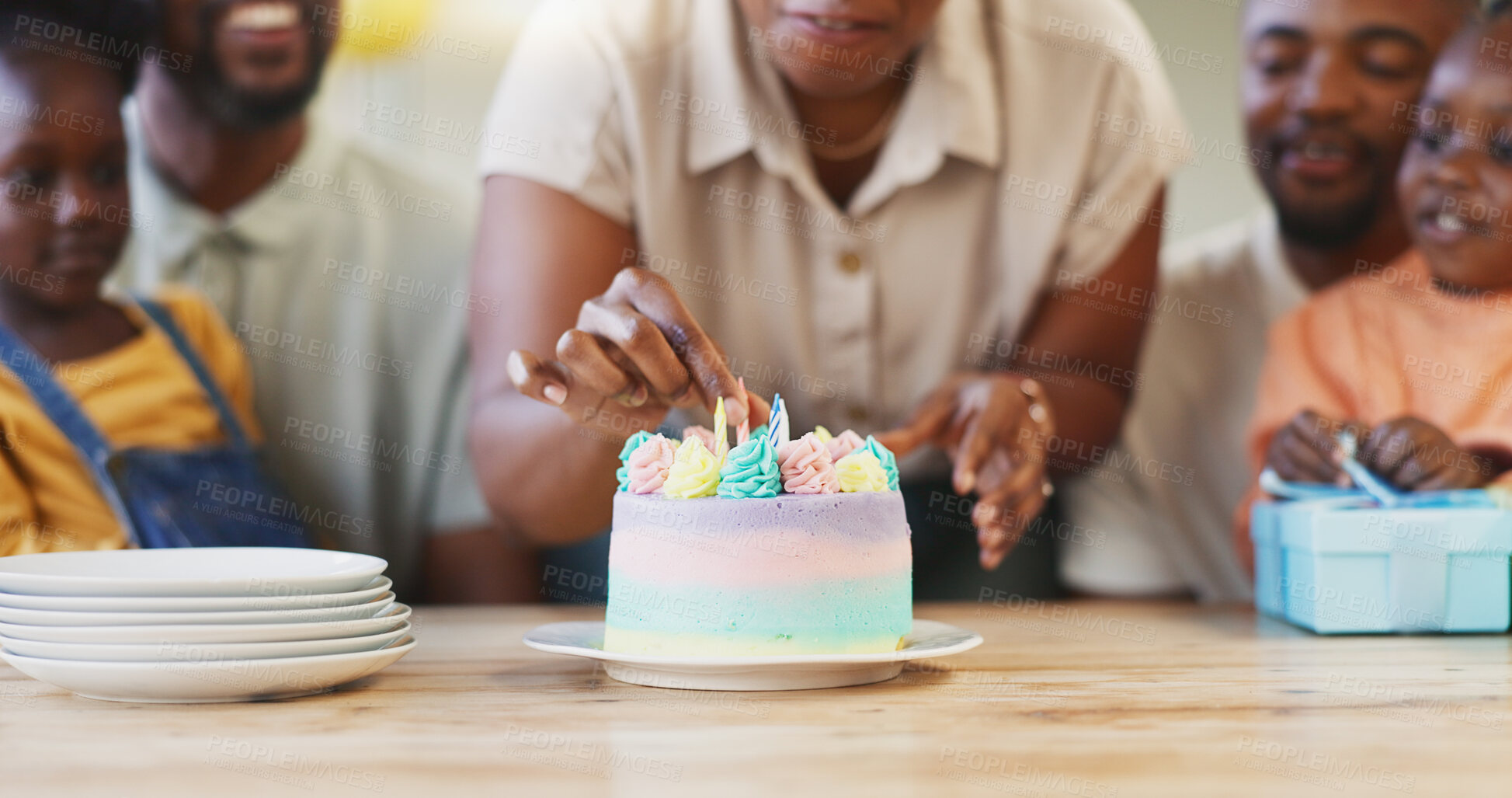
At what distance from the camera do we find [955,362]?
199 cm

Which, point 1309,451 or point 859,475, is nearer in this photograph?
point 859,475

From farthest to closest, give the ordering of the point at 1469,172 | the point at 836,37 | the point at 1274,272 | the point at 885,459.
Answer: the point at 1274,272 < the point at 1469,172 < the point at 836,37 < the point at 885,459

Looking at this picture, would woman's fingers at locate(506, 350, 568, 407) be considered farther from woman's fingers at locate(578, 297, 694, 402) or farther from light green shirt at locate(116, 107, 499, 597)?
light green shirt at locate(116, 107, 499, 597)

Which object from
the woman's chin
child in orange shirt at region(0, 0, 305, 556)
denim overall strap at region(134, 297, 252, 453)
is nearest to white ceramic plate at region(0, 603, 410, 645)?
child in orange shirt at region(0, 0, 305, 556)

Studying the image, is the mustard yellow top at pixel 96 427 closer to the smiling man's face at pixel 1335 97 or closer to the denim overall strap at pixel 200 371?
the denim overall strap at pixel 200 371

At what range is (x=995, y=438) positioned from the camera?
156cm

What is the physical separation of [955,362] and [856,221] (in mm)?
274

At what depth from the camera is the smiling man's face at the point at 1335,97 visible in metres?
2.00

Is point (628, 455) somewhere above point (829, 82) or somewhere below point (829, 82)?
below

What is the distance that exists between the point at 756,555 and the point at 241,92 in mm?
1411

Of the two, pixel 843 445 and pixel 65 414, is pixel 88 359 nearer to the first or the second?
pixel 65 414

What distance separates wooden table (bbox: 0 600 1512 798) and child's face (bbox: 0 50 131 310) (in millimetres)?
822

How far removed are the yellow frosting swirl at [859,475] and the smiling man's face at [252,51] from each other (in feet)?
4.48

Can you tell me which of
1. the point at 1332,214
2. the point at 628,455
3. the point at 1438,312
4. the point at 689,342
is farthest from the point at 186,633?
the point at 1332,214
